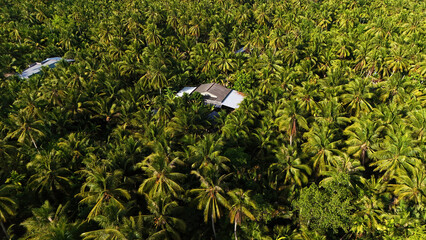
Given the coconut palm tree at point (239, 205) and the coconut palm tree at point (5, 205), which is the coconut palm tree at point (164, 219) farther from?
the coconut palm tree at point (5, 205)

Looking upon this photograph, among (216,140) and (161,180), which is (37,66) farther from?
(161,180)

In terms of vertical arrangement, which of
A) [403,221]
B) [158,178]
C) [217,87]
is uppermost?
[158,178]

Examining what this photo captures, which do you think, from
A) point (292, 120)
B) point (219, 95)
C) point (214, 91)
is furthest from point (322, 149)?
point (214, 91)

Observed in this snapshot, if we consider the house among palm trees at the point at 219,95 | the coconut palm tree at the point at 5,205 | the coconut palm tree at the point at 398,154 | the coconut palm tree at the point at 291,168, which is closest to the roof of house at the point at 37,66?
the house among palm trees at the point at 219,95

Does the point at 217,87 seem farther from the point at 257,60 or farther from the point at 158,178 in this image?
the point at 158,178

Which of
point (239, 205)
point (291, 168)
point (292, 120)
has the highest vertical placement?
point (292, 120)

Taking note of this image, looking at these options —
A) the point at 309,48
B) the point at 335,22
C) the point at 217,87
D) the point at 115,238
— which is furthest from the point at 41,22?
the point at 335,22
